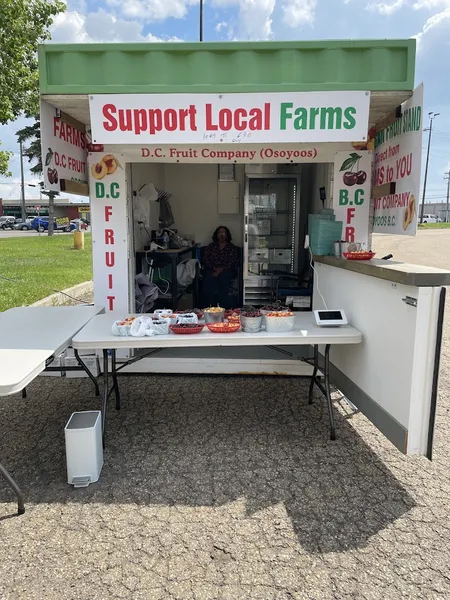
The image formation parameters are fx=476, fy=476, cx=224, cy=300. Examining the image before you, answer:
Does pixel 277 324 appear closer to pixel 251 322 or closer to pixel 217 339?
pixel 251 322

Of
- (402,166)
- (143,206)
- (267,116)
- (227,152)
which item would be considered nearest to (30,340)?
(267,116)

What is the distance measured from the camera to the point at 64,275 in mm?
→ 10688

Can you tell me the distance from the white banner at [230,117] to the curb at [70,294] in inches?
186

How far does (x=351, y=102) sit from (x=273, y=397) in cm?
258

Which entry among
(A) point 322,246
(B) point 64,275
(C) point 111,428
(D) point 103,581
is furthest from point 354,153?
(B) point 64,275

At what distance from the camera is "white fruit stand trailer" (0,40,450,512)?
290cm

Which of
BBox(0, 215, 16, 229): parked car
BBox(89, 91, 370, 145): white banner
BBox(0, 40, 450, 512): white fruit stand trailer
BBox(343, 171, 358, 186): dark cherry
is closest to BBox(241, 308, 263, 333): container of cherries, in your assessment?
BBox(0, 40, 450, 512): white fruit stand trailer

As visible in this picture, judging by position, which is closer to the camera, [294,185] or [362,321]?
[362,321]

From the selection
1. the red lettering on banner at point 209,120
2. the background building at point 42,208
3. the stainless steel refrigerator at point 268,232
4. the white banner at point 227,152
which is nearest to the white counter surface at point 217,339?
the red lettering on banner at point 209,120

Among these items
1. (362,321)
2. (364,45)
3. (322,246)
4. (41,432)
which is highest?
(364,45)

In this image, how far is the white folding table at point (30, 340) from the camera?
8.40 ft

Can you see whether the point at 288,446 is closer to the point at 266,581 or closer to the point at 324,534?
the point at 324,534

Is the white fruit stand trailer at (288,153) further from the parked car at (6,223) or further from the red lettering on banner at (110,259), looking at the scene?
the parked car at (6,223)

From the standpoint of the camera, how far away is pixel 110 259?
15.3 ft
